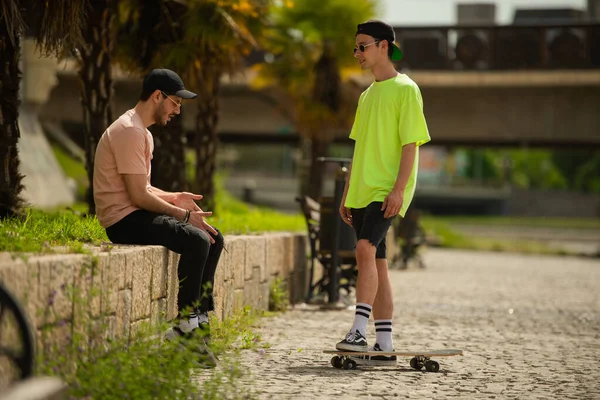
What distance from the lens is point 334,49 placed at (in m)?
28.1

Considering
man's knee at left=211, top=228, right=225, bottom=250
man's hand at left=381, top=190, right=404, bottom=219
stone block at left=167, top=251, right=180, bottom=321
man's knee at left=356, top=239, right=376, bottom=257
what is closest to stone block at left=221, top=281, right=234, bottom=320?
stone block at left=167, top=251, right=180, bottom=321

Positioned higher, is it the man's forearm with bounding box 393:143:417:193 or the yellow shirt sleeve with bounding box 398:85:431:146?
the yellow shirt sleeve with bounding box 398:85:431:146

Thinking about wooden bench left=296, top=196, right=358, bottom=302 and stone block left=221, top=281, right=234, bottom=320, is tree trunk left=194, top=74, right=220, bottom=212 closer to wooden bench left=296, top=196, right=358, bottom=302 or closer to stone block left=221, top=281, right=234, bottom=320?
wooden bench left=296, top=196, right=358, bottom=302

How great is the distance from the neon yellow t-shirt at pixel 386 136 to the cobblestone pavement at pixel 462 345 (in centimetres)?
111

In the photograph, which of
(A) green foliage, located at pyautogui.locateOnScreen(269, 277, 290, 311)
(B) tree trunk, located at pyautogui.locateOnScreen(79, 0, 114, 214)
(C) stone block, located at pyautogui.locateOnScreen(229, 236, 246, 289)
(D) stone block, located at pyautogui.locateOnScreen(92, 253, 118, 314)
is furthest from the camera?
(B) tree trunk, located at pyautogui.locateOnScreen(79, 0, 114, 214)

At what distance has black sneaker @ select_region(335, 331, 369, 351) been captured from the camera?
732 cm

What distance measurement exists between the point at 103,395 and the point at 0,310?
→ 1070 mm

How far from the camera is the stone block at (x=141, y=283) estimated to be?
22.6ft

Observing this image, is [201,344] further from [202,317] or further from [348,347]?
[348,347]

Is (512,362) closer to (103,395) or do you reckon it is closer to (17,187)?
(103,395)

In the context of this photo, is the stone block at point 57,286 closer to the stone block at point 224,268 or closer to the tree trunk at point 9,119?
the stone block at point 224,268

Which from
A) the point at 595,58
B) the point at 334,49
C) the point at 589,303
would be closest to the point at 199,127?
the point at 589,303

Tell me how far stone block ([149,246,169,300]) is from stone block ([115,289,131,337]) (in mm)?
461

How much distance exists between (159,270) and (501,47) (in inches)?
1206
